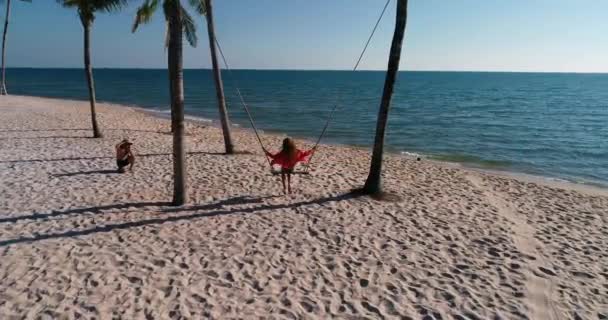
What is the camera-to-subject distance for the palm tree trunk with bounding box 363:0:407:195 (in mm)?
7520

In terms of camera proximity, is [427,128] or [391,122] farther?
[391,122]

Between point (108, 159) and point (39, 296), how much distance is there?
300 inches

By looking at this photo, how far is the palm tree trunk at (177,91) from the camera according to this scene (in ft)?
21.3

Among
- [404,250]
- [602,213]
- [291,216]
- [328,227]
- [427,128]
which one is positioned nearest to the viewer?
[404,250]

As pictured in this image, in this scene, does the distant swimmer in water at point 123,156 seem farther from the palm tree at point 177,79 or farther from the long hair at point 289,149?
the long hair at point 289,149

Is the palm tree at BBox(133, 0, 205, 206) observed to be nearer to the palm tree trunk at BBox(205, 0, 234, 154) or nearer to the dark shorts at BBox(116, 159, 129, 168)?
the dark shorts at BBox(116, 159, 129, 168)

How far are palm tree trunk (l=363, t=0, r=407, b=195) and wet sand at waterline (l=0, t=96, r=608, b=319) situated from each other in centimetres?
61

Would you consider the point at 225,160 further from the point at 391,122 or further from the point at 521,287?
the point at 391,122

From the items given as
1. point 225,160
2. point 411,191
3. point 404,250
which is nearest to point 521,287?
point 404,250

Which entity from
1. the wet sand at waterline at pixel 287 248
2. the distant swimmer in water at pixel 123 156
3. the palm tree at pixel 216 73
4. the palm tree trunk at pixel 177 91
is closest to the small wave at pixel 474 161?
the wet sand at waterline at pixel 287 248

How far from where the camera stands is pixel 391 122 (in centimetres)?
2962

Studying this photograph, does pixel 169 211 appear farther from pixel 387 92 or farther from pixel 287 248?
pixel 387 92

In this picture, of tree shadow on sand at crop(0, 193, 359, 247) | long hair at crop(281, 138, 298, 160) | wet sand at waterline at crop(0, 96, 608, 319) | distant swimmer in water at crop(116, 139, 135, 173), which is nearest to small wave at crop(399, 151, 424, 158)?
wet sand at waterline at crop(0, 96, 608, 319)

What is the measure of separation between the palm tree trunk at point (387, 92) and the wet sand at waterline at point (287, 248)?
607 mm
